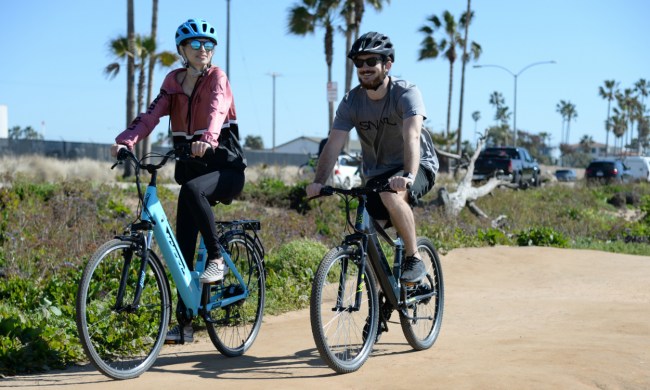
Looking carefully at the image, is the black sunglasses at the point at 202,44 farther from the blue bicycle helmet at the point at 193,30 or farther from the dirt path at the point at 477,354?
the dirt path at the point at 477,354

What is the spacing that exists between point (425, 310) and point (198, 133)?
7.30 ft

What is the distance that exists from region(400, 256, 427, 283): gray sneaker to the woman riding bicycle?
4.11 ft

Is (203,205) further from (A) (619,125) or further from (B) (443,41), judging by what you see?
(A) (619,125)

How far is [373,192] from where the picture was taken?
5742 millimetres

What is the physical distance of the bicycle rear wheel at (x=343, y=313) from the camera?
5.23 metres

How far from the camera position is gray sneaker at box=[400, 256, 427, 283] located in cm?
602

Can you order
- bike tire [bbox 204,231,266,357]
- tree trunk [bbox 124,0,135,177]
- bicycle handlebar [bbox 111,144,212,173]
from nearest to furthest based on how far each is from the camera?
bicycle handlebar [bbox 111,144,212,173] → bike tire [bbox 204,231,266,357] → tree trunk [bbox 124,0,135,177]

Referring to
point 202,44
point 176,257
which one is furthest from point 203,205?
point 202,44

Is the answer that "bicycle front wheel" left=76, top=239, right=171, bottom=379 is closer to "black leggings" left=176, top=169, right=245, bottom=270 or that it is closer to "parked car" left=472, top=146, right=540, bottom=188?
"black leggings" left=176, top=169, right=245, bottom=270

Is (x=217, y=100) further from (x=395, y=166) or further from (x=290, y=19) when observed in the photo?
(x=290, y=19)

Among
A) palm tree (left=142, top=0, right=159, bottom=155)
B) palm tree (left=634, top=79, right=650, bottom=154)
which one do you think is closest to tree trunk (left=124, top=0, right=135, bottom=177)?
palm tree (left=142, top=0, right=159, bottom=155)

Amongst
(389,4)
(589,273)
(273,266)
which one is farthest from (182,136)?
(389,4)

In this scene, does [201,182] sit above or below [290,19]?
below

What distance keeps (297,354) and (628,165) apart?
42.0 m
